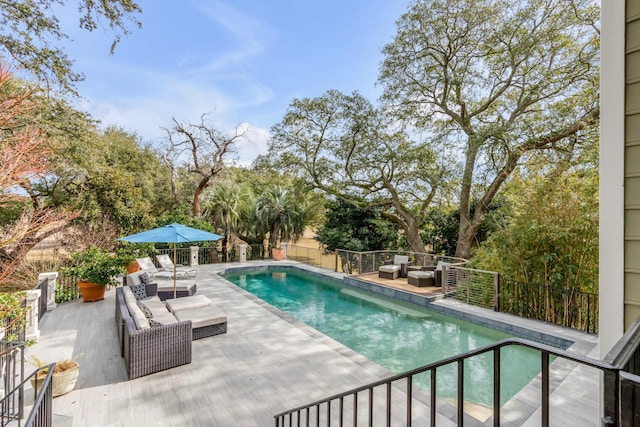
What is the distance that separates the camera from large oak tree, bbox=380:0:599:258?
9.32 meters

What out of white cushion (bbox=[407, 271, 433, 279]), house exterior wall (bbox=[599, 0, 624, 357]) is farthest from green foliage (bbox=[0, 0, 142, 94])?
white cushion (bbox=[407, 271, 433, 279])

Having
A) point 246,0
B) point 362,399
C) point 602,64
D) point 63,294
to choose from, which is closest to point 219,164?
point 246,0

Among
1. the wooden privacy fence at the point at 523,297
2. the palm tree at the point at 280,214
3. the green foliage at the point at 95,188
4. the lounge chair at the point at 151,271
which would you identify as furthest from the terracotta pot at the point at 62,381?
the palm tree at the point at 280,214

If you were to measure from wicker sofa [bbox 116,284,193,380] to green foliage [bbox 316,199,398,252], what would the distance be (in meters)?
10.6

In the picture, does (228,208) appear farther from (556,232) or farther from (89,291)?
(556,232)

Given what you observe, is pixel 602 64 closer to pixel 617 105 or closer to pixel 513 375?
pixel 617 105

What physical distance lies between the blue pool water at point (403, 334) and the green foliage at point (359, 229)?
379 centimetres

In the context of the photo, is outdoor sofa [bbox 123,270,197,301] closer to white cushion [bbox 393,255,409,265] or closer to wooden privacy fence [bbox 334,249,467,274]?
wooden privacy fence [bbox 334,249,467,274]

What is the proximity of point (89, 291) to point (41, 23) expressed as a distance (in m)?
6.07

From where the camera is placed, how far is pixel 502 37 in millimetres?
10273

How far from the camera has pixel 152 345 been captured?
4305mm

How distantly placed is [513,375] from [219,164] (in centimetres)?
1443

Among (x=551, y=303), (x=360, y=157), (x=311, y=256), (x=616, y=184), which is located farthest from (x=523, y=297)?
(x=311, y=256)

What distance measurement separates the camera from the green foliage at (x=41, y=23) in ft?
18.5
